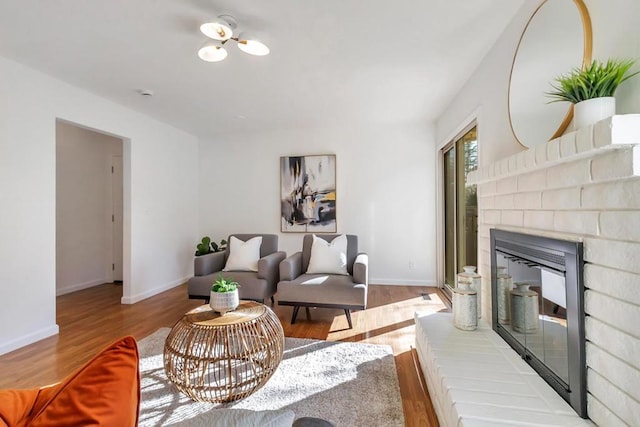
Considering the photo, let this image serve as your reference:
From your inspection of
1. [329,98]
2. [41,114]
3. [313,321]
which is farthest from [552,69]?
[41,114]

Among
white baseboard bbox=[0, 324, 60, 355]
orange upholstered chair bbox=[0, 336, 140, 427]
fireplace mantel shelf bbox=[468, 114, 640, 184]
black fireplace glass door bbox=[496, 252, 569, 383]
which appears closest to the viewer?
orange upholstered chair bbox=[0, 336, 140, 427]

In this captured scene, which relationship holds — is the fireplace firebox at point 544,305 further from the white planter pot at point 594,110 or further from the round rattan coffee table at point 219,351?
the round rattan coffee table at point 219,351

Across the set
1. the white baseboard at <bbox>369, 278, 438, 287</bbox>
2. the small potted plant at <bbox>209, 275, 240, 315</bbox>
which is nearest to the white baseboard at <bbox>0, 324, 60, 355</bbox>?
the small potted plant at <bbox>209, 275, 240, 315</bbox>

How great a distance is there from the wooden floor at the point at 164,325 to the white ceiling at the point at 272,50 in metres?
2.38

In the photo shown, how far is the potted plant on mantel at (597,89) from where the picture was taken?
3.47ft

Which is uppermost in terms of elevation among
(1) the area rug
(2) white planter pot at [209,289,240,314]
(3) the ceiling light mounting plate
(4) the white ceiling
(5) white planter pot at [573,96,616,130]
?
(4) the white ceiling

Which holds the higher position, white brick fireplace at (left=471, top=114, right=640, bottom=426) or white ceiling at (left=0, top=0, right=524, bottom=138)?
white ceiling at (left=0, top=0, right=524, bottom=138)

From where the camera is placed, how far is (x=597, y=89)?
1100mm

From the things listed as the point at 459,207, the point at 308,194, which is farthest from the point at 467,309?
the point at 308,194

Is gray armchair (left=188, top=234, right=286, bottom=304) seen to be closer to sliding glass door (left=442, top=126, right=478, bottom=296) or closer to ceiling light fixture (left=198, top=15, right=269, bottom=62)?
ceiling light fixture (left=198, top=15, right=269, bottom=62)

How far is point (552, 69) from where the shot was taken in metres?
1.50

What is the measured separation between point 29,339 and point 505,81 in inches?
170

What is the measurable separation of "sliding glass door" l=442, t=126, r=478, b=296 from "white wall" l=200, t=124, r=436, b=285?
25 centimetres

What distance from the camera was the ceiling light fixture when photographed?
1.96m
